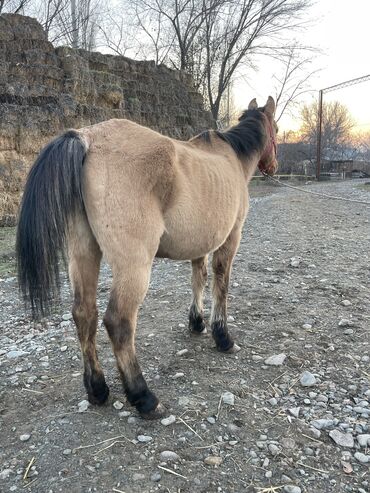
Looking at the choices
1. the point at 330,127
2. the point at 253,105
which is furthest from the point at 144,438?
the point at 330,127

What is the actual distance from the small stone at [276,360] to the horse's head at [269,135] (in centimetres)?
212

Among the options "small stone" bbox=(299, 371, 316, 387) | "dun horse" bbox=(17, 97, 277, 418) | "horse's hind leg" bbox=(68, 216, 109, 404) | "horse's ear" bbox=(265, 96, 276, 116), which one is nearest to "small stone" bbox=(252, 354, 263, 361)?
"small stone" bbox=(299, 371, 316, 387)

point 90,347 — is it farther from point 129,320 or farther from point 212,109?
point 212,109

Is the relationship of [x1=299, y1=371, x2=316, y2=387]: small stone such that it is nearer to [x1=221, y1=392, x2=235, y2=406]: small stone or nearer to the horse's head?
[x1=221, y1=392, x2=235, y2=406]: small stone

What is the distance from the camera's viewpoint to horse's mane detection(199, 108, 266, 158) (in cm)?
378

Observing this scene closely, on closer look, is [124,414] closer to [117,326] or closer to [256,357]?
[117,326]

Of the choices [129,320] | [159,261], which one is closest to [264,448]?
[129,320]

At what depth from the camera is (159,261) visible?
6.99m

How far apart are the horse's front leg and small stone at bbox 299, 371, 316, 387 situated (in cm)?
66

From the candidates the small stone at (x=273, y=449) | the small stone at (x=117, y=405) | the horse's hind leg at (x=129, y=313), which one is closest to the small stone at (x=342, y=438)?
the small stone at (x=273, y=449)

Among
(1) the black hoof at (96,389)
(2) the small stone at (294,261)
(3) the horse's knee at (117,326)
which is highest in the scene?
(3) the horse's knee at (117,326)

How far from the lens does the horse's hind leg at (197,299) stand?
149 inches

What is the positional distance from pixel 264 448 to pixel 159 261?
4937 mm

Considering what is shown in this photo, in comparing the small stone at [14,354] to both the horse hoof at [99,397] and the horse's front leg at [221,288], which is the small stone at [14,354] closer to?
the horse hoof at [99,397]
